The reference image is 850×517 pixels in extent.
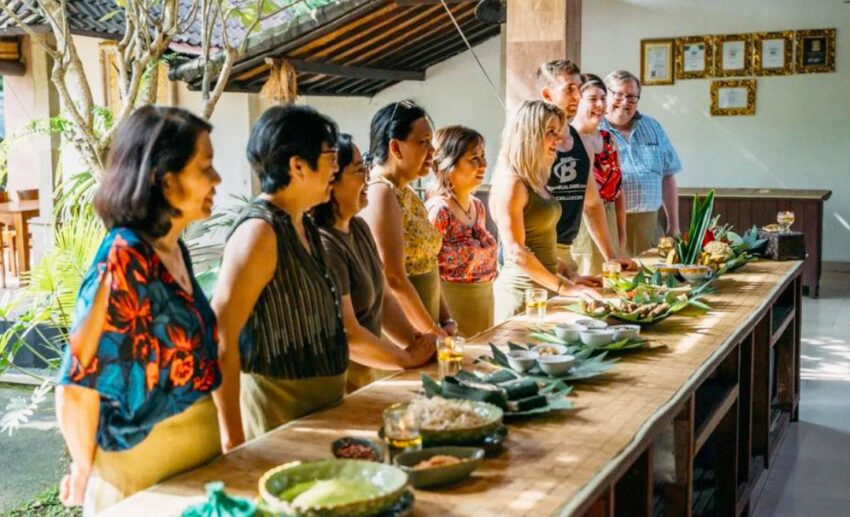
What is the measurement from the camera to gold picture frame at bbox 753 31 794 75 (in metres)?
10.6

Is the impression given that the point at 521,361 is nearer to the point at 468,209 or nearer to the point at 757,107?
the point at 468,209

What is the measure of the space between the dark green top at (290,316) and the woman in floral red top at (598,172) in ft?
8.59

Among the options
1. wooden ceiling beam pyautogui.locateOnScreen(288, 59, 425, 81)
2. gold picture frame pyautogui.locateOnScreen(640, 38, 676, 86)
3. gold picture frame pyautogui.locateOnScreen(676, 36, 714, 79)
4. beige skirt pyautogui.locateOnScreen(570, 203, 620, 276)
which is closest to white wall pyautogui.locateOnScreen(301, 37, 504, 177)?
wooden ceiling beam pyautogui.locateOnScreen(288, 59, 425, 81)

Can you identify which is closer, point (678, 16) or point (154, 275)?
point (154, 275)

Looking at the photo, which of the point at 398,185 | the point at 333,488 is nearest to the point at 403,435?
the point at 333,488

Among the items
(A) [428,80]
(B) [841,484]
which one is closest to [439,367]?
(B) [841,484]

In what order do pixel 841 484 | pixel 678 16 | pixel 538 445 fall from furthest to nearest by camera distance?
pixel 678 16 → pixel 841 484 → pixel 538 445

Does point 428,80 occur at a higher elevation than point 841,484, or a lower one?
higher

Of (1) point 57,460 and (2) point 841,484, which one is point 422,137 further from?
(1) point 57,460

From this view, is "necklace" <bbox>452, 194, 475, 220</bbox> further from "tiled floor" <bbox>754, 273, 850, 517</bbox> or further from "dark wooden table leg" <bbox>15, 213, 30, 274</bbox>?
"dark wooden table leg" <bbox>15, 213, 30, 274</bbox>

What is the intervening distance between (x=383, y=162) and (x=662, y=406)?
4.28ft

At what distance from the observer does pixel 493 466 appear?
1974 mm

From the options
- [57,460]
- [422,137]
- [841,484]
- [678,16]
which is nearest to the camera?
[422,137]

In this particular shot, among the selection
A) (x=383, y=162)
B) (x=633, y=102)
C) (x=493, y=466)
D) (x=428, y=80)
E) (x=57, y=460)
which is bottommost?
(x=57, y=460)
